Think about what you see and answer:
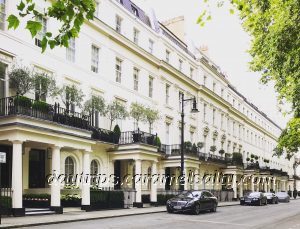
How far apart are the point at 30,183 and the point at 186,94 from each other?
74.8 feet

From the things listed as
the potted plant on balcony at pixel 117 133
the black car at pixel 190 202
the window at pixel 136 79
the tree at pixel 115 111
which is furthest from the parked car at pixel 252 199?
the tree at pixel 115 111

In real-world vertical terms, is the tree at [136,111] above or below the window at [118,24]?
below

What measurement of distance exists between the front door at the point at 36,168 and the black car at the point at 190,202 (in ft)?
23.9

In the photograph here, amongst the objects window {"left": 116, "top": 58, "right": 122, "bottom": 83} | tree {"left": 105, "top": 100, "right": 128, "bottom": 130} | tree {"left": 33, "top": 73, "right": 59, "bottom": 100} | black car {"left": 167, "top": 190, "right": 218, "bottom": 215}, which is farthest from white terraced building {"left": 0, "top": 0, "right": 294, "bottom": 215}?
black car {"left": 167, "top": 190, "right": 218, "bottom": 215}

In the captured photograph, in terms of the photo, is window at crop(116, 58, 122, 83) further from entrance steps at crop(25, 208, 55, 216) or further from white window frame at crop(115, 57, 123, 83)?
entrance steps at crop(25, 208, 55, 216)

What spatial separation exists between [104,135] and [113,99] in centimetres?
357

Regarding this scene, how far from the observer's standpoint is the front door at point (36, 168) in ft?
75.3

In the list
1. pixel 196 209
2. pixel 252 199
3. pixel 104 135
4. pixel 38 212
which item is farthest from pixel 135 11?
pixel 38 212

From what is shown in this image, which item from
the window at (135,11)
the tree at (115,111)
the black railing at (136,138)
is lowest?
the black railing at (136,138)

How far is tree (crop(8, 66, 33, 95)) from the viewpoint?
20.6m

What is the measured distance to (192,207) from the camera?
22.9 metres

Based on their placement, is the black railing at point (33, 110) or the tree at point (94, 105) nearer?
the black railing at point (33, 110)

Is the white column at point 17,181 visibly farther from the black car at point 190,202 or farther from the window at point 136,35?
the window at point 136,35

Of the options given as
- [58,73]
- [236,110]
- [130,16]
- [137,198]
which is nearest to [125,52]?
[130,16]
